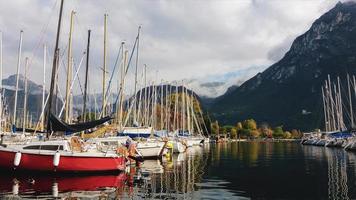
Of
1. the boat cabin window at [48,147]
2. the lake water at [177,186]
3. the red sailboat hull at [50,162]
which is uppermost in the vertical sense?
the boat cabin window at [48,147]

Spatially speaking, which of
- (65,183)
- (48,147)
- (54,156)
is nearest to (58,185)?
(65,183)

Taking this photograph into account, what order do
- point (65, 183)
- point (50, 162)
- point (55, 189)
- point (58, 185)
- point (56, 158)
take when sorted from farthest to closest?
1. point (50, 162)
2. point (56, 158)
3. point (65, 183)
4. point (58, 185)
5. point (55, 189)

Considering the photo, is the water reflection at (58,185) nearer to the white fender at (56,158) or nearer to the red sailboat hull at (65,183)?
the red sailboat hull at (65,183)

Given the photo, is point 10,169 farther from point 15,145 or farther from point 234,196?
point 234,196

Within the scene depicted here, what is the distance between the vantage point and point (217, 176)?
36188 millimetres

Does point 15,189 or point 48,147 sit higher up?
point 48,147

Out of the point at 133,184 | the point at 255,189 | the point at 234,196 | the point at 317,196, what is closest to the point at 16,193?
the point at 133,184

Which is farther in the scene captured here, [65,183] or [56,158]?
[56,158]

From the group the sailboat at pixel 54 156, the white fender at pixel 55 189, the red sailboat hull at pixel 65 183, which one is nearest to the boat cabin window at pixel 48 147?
the sailboat at pixel 54 156

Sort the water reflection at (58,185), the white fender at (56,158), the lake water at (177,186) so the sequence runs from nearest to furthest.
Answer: the lake water at (177,186) < the water reflection at (58,185) < the white fender at (56,158)

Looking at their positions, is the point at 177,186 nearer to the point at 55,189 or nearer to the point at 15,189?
the point at 55,189

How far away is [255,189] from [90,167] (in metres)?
15.1

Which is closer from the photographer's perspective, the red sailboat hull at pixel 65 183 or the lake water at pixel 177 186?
the lake water at pixel 177 186

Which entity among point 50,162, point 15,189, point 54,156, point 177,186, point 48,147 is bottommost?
point 177,186
